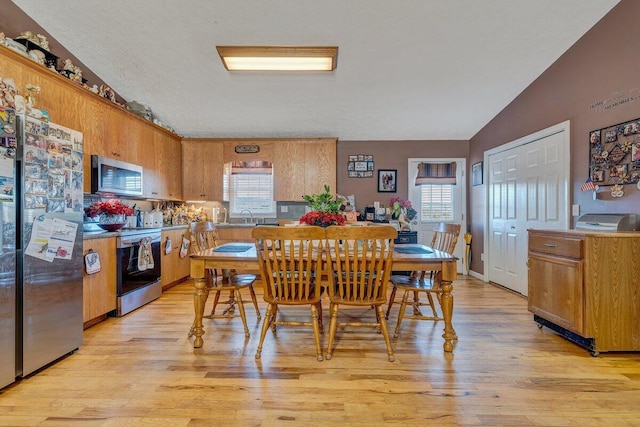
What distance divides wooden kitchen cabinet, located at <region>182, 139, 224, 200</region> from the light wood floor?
8.73 ft

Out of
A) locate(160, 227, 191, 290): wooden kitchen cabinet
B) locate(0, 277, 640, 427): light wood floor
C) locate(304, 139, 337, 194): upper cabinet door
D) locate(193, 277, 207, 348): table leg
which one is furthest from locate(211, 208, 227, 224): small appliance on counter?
locate(193, 277, 207, 348): table leg

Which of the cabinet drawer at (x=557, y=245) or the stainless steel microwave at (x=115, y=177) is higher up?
the stainless steel microwave at (x=115, y=177)

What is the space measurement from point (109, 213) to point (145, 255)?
59 cm

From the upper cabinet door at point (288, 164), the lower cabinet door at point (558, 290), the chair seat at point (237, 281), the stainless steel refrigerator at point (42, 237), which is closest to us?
the stainless steel refrigerator at point (42, 237)

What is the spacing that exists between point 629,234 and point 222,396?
9.71ft

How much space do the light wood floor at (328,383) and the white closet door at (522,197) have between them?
4.73 ft

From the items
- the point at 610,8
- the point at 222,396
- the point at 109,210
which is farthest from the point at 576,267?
the point at 109,210

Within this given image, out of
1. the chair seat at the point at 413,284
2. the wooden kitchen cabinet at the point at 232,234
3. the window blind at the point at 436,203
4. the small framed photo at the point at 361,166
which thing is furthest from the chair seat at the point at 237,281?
the window blind at the point at 436,203

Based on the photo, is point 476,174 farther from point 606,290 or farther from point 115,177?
point 115,177

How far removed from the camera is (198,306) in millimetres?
2318

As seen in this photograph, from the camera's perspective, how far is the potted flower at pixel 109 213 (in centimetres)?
300

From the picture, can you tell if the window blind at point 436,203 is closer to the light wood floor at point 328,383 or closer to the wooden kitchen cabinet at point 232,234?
the light wood floor at point 328,383

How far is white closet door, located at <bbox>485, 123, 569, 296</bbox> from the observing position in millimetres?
3312

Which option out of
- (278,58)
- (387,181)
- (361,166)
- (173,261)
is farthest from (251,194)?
(278,58)
